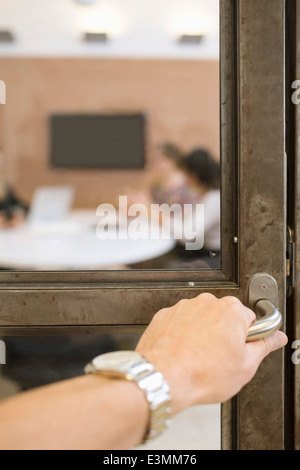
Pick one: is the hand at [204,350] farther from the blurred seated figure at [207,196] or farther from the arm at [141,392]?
the blurred seated figure at [207,196]

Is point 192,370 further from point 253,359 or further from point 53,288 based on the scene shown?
point 53,288

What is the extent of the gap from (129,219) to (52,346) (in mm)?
280

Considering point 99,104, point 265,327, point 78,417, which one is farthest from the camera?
point 99,104

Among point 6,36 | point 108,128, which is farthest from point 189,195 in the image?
point 6,36

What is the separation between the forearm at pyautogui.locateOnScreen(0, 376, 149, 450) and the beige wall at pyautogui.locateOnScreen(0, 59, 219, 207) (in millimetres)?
356

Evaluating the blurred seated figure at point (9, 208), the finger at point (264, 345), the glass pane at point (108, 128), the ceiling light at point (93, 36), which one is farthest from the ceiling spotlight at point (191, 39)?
the finger at point (264, 345)

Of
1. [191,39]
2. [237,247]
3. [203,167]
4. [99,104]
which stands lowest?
[237,247]

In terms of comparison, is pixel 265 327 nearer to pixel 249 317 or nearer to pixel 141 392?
pixel 249 317

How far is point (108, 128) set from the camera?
2.54 ft

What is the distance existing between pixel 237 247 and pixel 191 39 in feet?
1.22

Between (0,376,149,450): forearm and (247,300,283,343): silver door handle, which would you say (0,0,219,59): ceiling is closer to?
(247,300,283,343): silver door handle

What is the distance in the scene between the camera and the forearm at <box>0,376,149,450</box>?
0.49 m

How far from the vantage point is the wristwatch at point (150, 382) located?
532mm

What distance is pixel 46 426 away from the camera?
49cm
